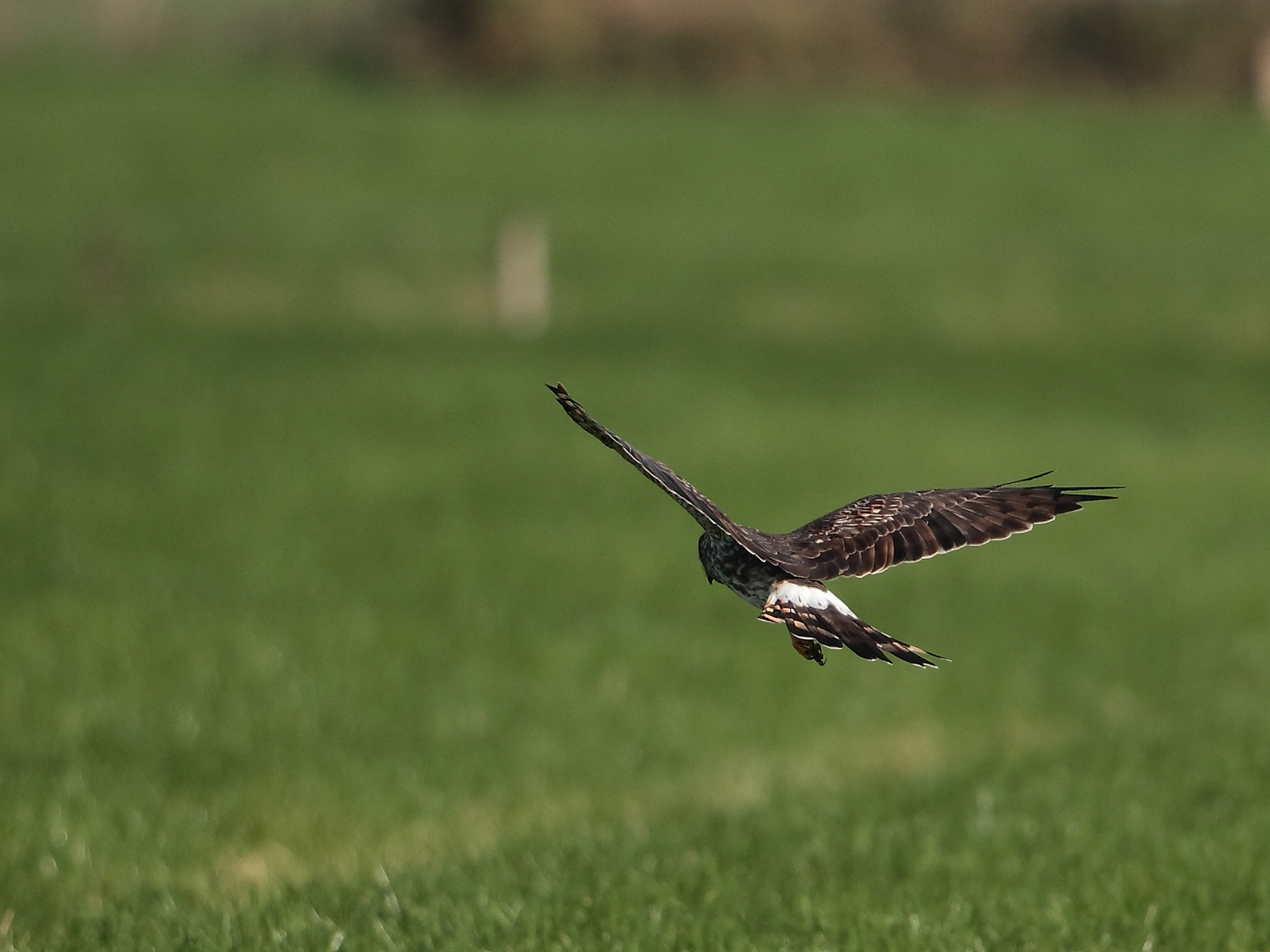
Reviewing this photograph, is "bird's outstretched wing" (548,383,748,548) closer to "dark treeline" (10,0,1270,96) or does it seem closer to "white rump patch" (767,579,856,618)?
"white rump patch" (767,579,856,618)

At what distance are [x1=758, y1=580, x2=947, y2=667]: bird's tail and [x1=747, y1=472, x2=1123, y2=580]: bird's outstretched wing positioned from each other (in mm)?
112

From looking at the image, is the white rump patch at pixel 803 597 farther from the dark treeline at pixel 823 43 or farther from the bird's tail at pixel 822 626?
the dark treeline at pixel 823 43

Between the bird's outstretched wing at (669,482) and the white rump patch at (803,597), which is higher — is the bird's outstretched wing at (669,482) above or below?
above

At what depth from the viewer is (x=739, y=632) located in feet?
45.4

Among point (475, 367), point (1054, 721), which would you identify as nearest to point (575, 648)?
point (1054, 721)

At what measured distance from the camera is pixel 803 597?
3.75 metres

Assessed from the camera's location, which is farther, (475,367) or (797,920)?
(475,367)

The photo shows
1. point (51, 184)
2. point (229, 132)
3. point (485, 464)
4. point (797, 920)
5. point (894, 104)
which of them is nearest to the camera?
point (797, 920)

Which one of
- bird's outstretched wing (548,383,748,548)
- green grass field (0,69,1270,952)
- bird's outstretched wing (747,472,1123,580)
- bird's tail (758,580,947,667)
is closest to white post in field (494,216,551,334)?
green grass field (0,69,1270,952)

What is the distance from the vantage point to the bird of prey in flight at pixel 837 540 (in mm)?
3512

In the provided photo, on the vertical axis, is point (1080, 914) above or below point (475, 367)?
above

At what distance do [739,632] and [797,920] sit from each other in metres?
7.41

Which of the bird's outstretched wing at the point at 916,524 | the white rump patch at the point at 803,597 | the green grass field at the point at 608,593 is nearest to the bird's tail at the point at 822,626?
the white rump patch at the point at 803,597

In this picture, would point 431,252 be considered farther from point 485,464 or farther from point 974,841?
point 974,841
